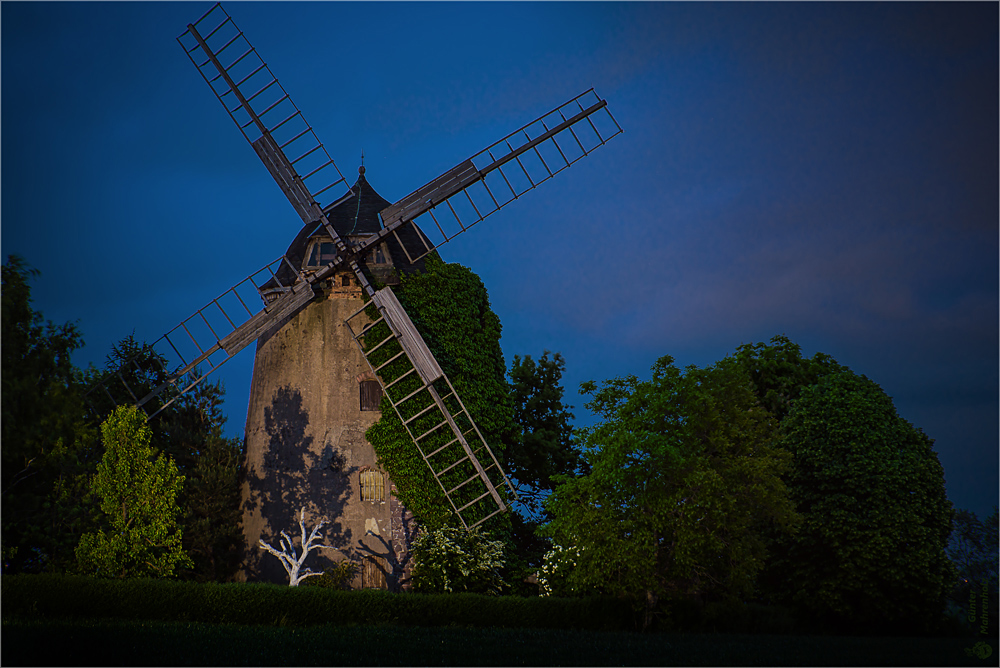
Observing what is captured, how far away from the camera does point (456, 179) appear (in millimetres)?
24938

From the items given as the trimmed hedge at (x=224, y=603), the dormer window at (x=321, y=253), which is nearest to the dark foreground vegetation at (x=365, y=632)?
the trimmed hedge at (x=224, y=603)

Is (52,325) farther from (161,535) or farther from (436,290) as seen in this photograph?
(436,290)

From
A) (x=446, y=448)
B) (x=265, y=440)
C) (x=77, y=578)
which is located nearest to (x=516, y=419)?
(x=446, y=448)

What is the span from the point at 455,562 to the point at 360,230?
1096 cm

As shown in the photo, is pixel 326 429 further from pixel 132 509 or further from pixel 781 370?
pixel 781 370

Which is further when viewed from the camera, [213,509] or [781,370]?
[781,370]

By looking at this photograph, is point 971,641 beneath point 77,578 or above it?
beneath

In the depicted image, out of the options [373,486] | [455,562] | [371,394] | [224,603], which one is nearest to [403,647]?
[224,603]

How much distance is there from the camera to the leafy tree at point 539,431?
32500 mm

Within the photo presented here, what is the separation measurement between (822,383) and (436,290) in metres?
13.9

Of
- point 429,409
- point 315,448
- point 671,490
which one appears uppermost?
point 315,448

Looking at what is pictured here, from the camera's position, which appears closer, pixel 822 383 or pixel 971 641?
pixel 971 641

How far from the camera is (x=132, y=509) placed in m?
21.3

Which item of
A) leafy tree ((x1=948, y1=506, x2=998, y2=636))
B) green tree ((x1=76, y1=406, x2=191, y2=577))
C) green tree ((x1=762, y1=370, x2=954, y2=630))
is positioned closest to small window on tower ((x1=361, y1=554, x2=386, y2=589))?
green tree ((x1=76, y1=406, x2=191, y2=577))
